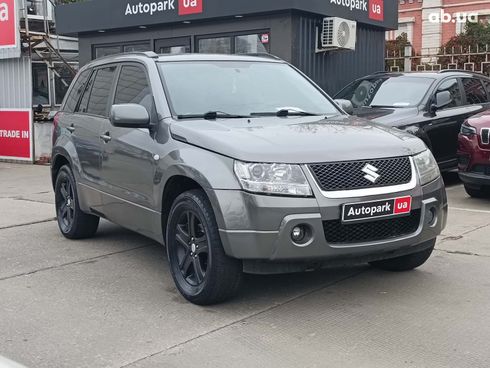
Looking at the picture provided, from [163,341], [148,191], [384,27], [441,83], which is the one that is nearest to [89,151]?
[148,191]

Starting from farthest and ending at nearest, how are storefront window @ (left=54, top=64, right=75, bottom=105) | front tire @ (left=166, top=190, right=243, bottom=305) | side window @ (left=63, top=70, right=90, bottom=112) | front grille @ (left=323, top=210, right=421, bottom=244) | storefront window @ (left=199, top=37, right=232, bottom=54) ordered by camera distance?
storefront window @ (left=54, top=64, right=75, bottom=105) < storefront window @ (left=199, top=37, right=232, bottom=54) < side window @ (left=63, top=70, right=90, bottom=112) < front tire @ (left=166, top=190, right=243, bottom=305) < front grille @ (left=323, top=210, right=421, bottom=244)

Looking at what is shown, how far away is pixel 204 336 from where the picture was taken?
3.99 meters

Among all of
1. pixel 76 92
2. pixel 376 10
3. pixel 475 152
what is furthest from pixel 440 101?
pixel 76 92

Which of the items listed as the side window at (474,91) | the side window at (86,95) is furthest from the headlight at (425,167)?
the side window at (474,91)

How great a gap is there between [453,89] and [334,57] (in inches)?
114

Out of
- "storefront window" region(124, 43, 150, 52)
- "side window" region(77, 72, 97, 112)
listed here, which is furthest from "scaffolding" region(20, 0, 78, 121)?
"side window" region(77, 72, 97, 112)

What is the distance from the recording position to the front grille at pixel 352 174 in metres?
4.11

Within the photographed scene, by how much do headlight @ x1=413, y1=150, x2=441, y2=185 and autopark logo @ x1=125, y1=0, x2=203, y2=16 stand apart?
820 cm

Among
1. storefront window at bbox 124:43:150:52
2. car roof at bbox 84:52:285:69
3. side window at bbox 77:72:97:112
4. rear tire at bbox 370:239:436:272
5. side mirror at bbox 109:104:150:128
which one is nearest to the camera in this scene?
side mirror at bbox 109:104:150:128

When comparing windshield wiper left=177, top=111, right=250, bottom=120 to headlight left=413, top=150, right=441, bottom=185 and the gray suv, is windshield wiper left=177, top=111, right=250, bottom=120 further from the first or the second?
headlight left=413, top=150, right=441, bottom=185

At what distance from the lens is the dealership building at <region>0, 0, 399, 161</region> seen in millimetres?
11438

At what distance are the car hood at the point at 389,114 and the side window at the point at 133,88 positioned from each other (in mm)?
4168

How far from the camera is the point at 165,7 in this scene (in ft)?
41.3

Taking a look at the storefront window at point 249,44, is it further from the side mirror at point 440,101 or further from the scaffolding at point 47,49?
the scaffolding at point 47,49
